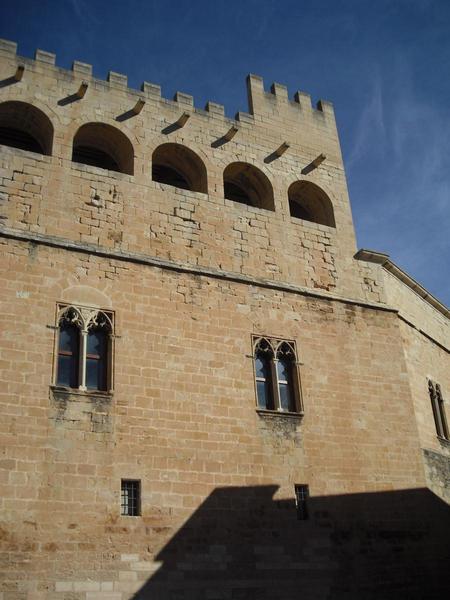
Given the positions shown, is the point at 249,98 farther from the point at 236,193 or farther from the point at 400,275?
the point at 400,275

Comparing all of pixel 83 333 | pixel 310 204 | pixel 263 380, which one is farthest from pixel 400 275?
pixel 83 333

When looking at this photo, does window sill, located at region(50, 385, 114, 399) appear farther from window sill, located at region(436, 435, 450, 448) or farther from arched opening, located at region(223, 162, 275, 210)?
window sill, located at region(436, 435, 450, 448)

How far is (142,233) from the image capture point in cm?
1216

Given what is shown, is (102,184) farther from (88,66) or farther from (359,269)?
(359,269)

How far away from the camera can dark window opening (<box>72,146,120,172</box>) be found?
13547 mm

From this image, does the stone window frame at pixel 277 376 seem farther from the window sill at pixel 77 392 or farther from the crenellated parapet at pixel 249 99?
the crenellated parapet at pixel 249 99

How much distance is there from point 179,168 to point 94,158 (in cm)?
176

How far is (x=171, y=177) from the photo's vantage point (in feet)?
46.8

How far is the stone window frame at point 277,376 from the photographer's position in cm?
1195

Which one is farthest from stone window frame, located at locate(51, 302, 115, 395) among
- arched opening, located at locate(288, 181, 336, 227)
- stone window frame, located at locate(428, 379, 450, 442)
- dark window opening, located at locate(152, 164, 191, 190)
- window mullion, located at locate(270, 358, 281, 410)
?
stone window frame, located at locate(428, 379, 450, 442)

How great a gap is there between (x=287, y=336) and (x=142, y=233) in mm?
3261

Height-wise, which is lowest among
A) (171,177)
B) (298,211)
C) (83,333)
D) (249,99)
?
(83,333)

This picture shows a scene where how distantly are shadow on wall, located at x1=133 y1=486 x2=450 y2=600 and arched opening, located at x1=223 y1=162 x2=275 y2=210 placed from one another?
6.12 meters

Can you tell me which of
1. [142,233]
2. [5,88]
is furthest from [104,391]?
[5,88]
